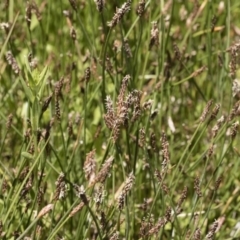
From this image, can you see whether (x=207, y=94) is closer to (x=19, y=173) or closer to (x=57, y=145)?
(x=57, y=145)

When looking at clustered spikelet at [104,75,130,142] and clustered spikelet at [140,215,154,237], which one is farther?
clustered spikelet at [140,215,154,237]

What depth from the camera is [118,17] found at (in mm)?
1209

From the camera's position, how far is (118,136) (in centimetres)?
119

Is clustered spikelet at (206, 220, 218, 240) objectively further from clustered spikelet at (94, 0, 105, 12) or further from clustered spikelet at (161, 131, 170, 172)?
clustered spikelet at (94, 0, 105, 12)

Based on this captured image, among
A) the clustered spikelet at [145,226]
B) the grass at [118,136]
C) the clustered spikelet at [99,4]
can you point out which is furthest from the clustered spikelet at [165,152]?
the clustered spikelet at [99,4]

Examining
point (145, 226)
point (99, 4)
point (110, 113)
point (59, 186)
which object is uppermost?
point (99, 4)

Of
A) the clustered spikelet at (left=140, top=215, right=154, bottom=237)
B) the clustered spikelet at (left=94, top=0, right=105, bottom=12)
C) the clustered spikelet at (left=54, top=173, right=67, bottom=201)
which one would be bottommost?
the clustered spikelet at (left=140, top=215, right=154, bottom=237)

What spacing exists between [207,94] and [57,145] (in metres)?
0.50

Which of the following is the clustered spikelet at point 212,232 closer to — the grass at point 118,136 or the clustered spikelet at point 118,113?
the grass at point 118,136

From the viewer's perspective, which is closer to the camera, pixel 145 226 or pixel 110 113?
pixel 110 113

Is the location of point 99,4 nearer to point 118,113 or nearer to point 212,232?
point 118,113

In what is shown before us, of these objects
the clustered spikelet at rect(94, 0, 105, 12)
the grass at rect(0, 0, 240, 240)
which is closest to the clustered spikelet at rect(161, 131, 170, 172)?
the grass at rect(0, 0, 240, 240)

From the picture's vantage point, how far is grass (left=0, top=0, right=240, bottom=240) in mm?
1274

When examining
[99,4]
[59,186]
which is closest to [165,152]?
[59,186]
